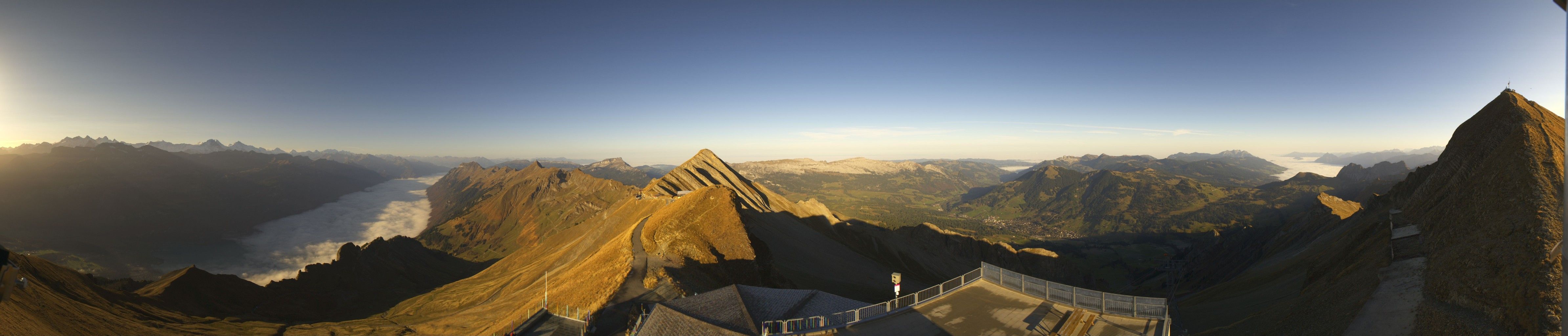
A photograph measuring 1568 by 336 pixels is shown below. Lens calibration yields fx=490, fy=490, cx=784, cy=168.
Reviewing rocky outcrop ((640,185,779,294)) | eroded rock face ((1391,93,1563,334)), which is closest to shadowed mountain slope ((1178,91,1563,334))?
eroded rock face ((1391,93,1563,334))

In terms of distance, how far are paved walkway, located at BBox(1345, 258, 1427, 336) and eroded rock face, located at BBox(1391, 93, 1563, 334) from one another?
993 mm

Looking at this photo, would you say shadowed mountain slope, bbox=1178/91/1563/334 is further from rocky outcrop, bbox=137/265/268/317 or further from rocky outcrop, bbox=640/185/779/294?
rocky outcrop, bbox=137/265/268/317

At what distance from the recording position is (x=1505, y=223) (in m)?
26.7

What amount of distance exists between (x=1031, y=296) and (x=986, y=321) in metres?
5.48

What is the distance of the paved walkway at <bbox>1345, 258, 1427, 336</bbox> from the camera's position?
1152 inches

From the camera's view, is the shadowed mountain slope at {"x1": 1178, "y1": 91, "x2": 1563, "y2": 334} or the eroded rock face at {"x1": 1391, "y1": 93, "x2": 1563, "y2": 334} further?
the shadowed mountain slope at {"x1": 1178, "y1": 91, "x2": 1563, "y2": 334}

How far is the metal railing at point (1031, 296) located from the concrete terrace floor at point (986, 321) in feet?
1.16

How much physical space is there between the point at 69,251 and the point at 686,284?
742ft

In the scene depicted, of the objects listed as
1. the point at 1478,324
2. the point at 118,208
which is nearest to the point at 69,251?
the point at 118,208

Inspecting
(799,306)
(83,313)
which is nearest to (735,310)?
(799,306)

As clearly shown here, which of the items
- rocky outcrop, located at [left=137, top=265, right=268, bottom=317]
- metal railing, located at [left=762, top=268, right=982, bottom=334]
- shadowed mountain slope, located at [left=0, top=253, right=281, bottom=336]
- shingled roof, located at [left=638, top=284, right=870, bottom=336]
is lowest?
rocky outcrop, located at [left=137, top=265, right=268, bottom=317]

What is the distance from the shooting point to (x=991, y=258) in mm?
121000

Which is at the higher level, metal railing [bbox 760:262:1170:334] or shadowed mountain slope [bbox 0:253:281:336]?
metal railing [bbox 760:262:1170:334]

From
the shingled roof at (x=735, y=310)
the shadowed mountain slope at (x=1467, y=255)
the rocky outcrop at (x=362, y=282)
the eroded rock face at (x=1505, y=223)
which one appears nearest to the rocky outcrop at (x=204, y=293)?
the rocky outcrop at (x=362, y=282)
